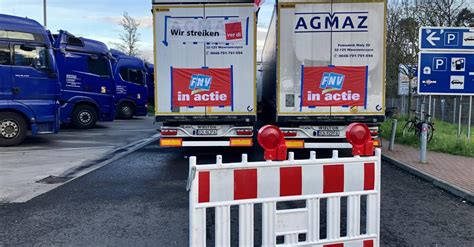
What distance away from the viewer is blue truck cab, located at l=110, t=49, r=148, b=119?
23859 millimetres

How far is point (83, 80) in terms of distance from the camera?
18078 millimetres

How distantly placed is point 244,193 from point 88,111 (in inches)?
653

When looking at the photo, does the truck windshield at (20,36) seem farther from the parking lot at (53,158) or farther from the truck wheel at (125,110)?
the truck wheel at (125,110)

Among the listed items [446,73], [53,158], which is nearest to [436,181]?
[446,73]

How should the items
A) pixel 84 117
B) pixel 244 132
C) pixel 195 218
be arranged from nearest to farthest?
1. pixel 195 218
2. pixel 244 132
3. pixel 84 117

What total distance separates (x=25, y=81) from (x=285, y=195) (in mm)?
11091

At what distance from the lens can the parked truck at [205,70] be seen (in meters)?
8.48

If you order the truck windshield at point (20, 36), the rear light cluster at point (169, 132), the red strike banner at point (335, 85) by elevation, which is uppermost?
the truck windshield at point (20, 36)

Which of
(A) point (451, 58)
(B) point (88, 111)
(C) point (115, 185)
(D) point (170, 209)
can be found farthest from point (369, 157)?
(B) point (88, 111)

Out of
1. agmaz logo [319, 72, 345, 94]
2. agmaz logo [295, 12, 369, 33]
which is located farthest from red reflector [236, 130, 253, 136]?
agmaz logo [295, 12, 369, 33]

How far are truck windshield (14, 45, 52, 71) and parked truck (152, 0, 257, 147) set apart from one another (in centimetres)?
573

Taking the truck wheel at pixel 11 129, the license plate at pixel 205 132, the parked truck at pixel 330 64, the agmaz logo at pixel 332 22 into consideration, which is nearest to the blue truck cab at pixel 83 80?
the truck wheel at pixel 11 129

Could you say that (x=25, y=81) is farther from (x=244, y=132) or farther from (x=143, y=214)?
(x=143, y=214)

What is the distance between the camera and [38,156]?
10.7 m
